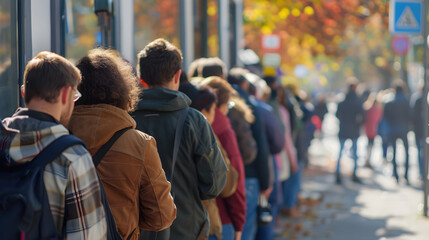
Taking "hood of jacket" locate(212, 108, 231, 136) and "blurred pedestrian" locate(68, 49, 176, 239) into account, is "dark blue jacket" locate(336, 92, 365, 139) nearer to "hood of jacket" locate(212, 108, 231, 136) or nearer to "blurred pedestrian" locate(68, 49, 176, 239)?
"hood of jacket" locate(212, 108, 231, 136)

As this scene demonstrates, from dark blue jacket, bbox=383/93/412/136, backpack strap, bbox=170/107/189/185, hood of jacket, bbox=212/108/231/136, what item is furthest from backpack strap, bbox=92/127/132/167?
dark blue jacket, bbox=383/93/412/136

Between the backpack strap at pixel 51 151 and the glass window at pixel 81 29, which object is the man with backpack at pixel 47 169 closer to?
the backpack strap at pixel 51 151

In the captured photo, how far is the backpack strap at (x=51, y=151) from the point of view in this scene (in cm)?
204

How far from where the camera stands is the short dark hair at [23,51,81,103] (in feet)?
7.04

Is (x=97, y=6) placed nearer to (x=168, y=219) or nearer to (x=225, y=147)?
(x=225, y=147)

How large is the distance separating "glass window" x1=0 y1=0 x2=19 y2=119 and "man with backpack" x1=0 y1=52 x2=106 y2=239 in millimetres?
1033

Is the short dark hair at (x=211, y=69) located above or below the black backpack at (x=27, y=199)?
above

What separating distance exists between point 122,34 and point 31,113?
3.04 metres

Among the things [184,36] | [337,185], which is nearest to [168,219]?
[184,36]

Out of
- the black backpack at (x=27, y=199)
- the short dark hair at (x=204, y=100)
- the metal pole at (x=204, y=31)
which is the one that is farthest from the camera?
the metal pole at (x=204, y=31)

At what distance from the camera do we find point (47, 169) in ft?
6.75

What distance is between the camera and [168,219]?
2.75m

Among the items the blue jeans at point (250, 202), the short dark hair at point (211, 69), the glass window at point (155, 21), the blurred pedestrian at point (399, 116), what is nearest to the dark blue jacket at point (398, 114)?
the blurred pedestrian at point (399, 116)

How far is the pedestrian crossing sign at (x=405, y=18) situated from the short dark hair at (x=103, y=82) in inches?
283
